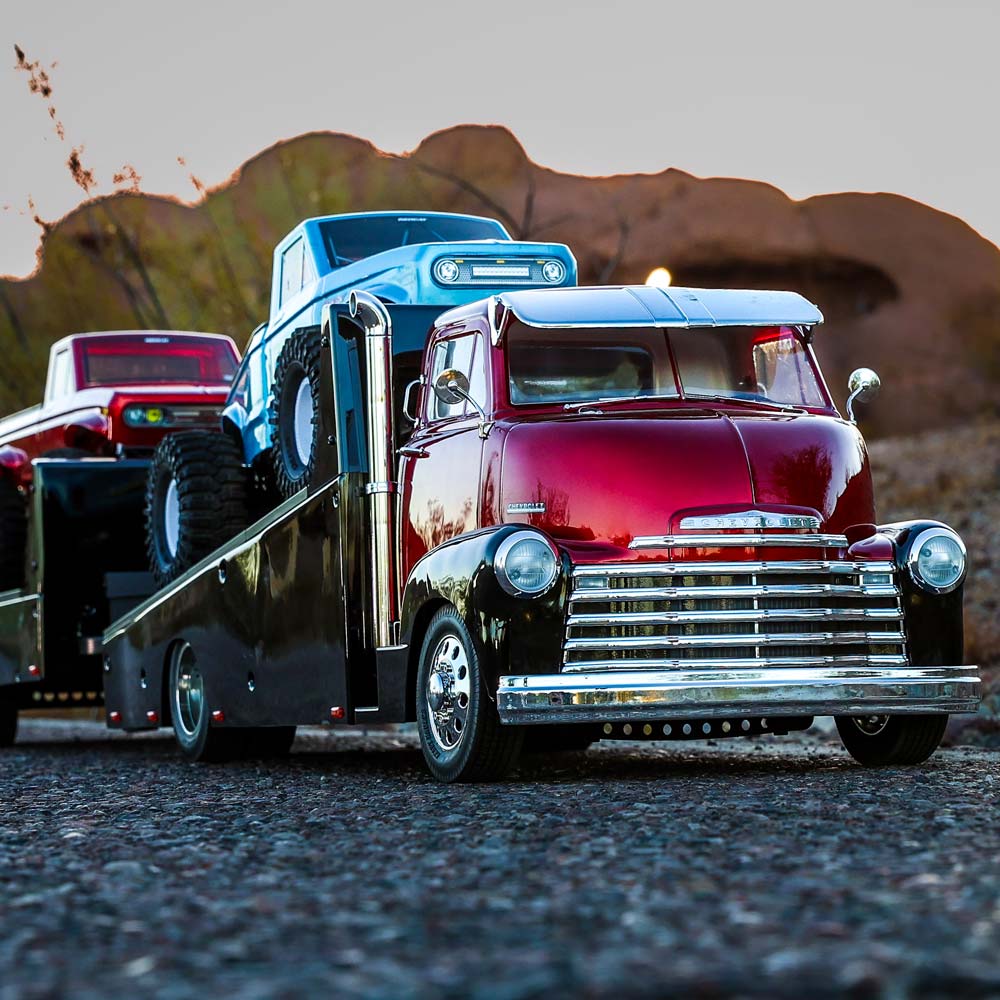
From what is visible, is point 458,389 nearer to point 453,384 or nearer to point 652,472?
point 453,384

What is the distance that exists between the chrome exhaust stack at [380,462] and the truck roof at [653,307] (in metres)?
0.37

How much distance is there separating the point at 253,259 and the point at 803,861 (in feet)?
81.5

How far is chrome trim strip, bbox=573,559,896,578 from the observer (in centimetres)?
920

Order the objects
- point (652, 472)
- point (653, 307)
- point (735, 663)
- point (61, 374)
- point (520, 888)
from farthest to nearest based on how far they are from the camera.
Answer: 1. point (61, 374)
2. point (653, 307)
3. point (652, 472)
4. point (735, 663)
5. point (520, 888)

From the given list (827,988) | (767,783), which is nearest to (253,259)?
(767,783)

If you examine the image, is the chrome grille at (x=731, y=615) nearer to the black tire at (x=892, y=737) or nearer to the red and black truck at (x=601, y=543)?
the red and black truck at (x=601, y=543)

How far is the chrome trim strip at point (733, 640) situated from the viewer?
30.1 ft

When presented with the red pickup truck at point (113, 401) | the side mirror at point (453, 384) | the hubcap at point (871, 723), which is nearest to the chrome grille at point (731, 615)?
the hubcap at point (871, 723)

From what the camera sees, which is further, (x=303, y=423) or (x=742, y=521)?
(x=303, y=423)

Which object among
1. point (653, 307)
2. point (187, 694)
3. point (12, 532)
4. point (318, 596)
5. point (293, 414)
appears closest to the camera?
point (653, 307)

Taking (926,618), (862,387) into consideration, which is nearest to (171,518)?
(862,387)

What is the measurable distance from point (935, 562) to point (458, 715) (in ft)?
8.02

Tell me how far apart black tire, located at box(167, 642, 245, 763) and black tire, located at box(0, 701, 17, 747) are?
432cm

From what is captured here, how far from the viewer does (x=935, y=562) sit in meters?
9.69
